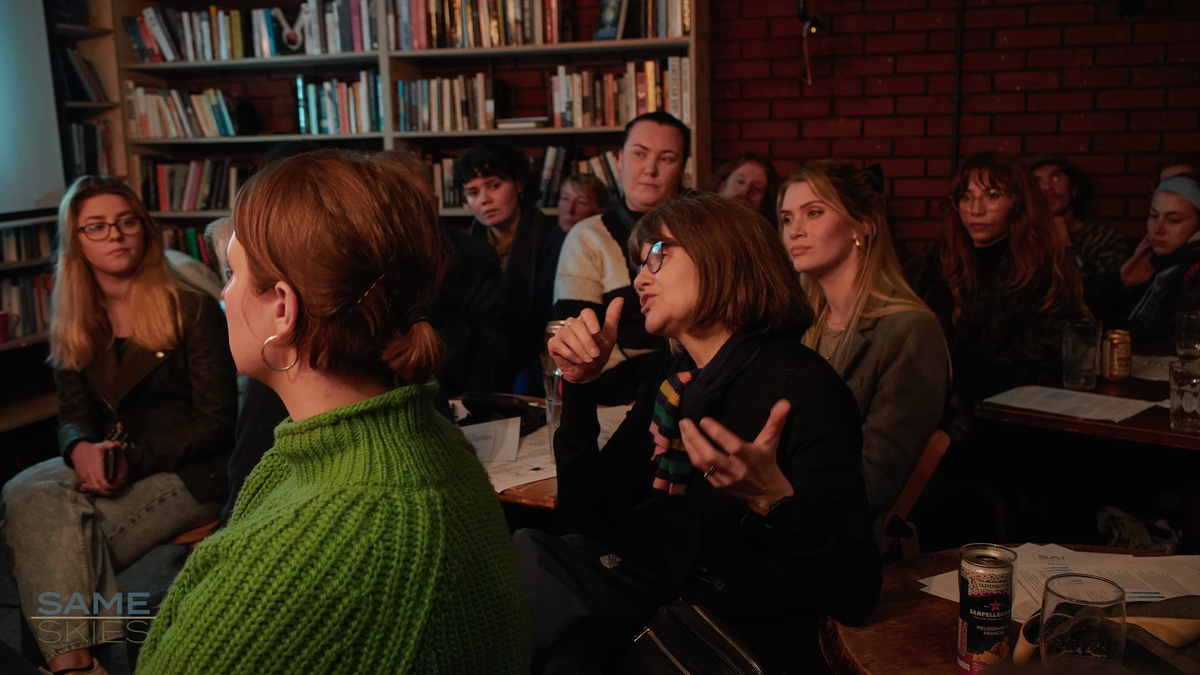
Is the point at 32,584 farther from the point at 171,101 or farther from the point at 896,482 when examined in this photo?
the point at 171,101

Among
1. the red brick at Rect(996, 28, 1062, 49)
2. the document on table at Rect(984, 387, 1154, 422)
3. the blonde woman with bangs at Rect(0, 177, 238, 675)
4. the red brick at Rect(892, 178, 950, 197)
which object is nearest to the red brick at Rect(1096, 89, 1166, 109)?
the red brick at Rect(996, 28, 1062, 49)

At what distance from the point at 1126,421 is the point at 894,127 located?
94.8 inches

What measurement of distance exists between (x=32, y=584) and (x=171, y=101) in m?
3.45

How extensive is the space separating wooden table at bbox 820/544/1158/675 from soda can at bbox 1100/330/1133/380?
1828 mm

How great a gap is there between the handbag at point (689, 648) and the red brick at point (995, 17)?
3806 mm

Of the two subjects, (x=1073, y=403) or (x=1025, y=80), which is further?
(x=1025, y=80)

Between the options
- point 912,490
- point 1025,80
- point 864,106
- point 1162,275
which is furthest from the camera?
point 864,106

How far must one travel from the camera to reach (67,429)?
100 inches

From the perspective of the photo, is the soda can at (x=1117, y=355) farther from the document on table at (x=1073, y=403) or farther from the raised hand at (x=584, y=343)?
the raised hand at (x=584, y=343)

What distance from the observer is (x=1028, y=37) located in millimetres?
4203

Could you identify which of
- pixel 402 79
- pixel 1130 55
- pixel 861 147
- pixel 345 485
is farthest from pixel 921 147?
pixel 345 485

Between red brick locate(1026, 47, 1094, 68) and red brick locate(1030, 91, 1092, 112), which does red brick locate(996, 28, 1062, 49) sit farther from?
red brick locate(1030, 91, 1092, 112)

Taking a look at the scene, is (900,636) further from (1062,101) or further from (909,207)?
(1062,101)

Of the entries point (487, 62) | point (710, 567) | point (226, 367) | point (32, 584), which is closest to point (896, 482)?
point (710, 567)
